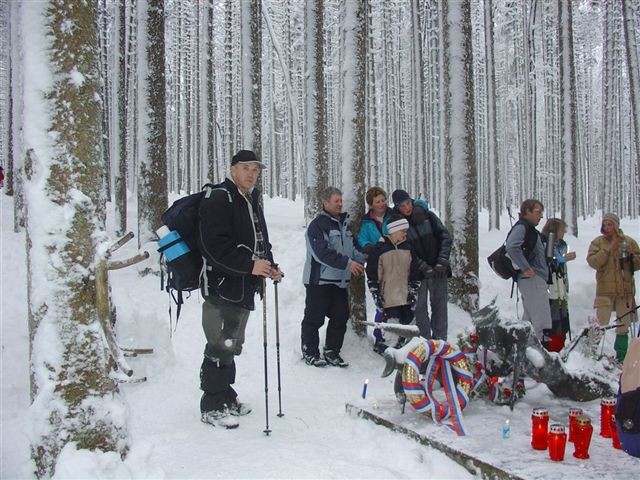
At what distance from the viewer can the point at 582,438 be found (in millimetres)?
3623

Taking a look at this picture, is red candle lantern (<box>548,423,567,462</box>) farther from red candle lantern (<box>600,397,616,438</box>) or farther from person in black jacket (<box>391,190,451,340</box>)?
person in black jacket (<box>391,190,451,340</box>)

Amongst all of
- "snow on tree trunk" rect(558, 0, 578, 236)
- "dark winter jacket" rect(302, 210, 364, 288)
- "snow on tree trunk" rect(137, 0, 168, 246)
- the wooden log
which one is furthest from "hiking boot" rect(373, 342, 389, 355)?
"snow on tree trunk" rect(558, 0, 578, 236)

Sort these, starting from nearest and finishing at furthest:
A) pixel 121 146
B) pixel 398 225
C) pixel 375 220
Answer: pixel 398 225, pixel 375 220, pixel 121 146

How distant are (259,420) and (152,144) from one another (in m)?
7.14

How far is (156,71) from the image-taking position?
1041 cm

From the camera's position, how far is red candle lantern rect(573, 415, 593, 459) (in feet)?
11.8

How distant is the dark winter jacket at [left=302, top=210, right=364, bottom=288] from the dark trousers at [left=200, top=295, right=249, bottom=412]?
6.03 feet

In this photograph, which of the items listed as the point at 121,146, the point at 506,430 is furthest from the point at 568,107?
the point at 506,430

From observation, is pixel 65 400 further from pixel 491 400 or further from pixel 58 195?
pixel 491 400

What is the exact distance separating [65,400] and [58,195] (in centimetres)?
126

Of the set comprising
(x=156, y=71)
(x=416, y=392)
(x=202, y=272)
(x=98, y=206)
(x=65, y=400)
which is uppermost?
(x=156, y=71)

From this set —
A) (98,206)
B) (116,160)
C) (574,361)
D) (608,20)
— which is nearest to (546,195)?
(608,20)

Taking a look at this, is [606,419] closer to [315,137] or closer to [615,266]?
[615,266]

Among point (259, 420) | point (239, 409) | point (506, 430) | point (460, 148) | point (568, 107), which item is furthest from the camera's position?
point (568, 107)
